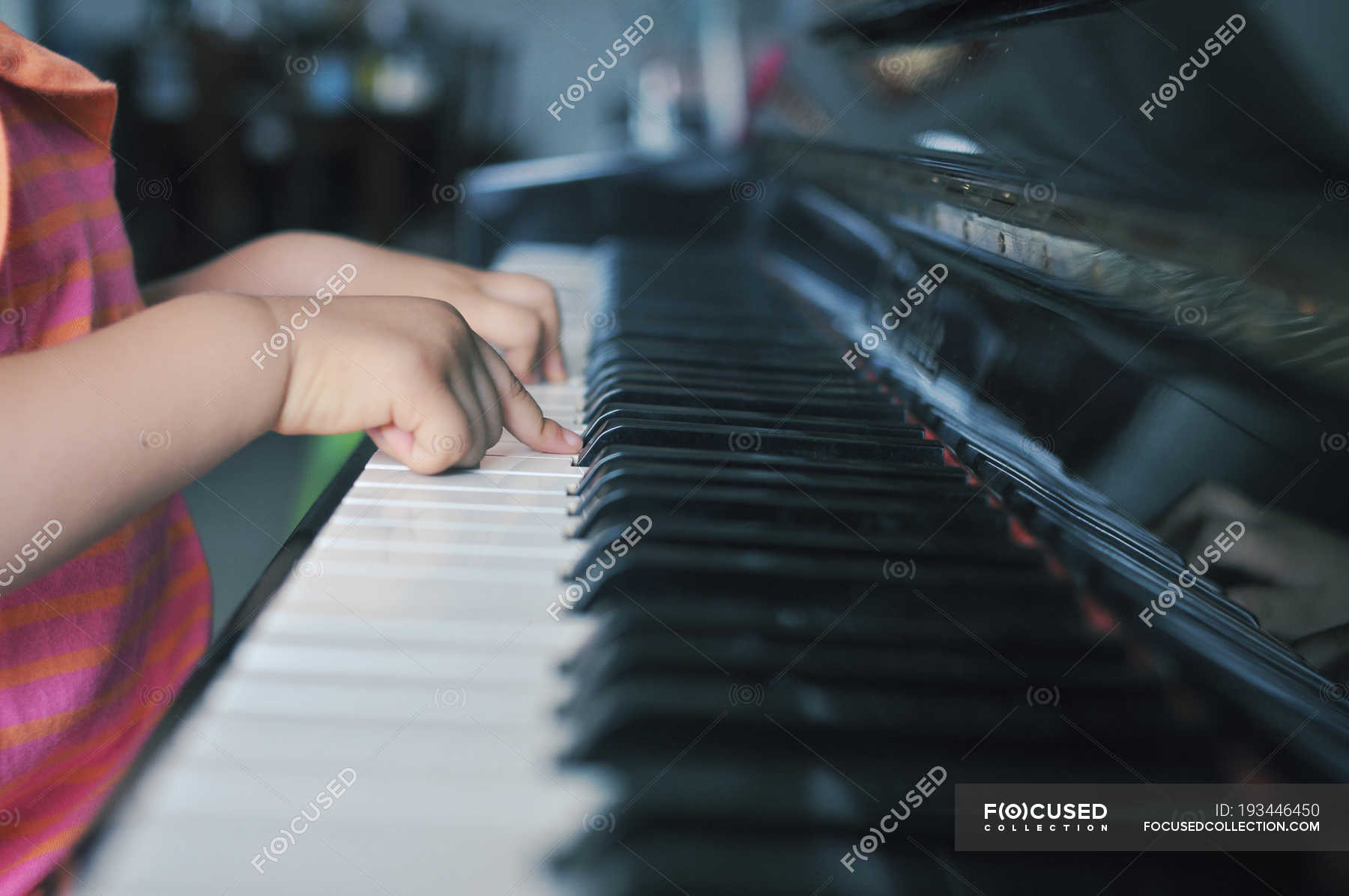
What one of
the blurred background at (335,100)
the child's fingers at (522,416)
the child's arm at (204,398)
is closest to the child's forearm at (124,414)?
the child's arm at (204,398)

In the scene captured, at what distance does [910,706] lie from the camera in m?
0.42

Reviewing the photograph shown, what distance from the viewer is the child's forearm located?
1.67 ft

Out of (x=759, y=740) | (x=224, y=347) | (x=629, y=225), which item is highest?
(x=759, y=740)

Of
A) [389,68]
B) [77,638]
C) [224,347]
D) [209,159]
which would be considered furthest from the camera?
[389,68]

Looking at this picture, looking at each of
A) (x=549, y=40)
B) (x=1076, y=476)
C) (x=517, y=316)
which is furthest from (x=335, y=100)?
(x=1076, y=476)

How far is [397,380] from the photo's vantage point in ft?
1.94

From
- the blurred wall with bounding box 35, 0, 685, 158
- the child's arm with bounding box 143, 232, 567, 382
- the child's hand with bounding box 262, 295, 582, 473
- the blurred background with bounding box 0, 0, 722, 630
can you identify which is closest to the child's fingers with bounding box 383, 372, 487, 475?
the child's hand with bounding box 262, 295, 582, 473

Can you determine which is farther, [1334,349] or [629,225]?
[629,225]

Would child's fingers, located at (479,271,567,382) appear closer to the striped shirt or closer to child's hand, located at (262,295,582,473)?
child's hand, located at (262,295,582,473)

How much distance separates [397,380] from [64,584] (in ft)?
1.17

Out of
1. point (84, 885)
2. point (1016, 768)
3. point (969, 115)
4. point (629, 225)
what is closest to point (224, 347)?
point (84, 885)

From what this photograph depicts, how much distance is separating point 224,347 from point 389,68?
173 inches

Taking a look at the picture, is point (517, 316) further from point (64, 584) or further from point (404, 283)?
point (64, 584)

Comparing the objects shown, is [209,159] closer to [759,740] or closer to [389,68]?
[389,68]
